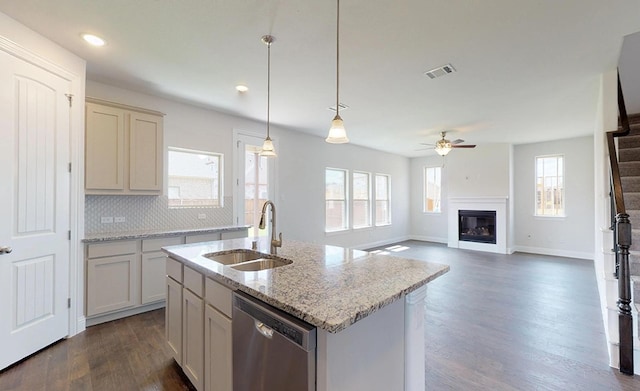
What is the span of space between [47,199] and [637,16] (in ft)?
17.2

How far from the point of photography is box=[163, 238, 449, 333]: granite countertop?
3.56 ft

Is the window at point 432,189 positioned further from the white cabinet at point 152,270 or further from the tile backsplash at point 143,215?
the white cabinet at point 152,270

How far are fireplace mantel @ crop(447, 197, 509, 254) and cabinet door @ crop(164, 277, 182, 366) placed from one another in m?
7.32

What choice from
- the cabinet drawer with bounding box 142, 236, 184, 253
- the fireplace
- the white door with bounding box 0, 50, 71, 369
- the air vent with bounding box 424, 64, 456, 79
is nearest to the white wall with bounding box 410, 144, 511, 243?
the fireplace

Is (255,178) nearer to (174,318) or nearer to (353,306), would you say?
(174,318)

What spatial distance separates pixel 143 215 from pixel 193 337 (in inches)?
95.0

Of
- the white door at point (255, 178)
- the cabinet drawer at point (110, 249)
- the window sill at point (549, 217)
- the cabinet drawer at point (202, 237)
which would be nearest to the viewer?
the cabinet drawer at point (110, 249)

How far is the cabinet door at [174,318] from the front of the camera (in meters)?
2.11

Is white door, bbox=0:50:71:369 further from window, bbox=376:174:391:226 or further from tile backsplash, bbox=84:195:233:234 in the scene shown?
window, bbox=376:174:391:226

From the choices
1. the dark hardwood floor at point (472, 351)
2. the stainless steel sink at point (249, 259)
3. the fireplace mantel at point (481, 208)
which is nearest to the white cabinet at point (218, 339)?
the stainless steel sink at point (249, 259)

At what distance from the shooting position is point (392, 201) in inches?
335

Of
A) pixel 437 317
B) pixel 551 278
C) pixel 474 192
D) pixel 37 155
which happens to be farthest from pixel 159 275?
pixel 474 192

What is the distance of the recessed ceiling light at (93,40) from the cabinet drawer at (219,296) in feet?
7.96

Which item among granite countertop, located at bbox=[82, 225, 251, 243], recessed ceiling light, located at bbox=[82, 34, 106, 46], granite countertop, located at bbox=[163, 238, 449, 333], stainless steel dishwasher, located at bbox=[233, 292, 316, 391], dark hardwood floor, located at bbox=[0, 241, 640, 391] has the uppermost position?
recessed ceiling light, located at bbox=[82, 34, 106, 46]
